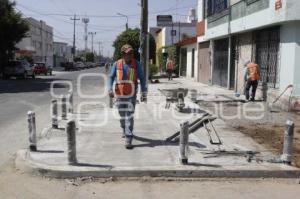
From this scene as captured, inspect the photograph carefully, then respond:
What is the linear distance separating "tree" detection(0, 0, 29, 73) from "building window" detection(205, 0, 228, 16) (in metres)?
18.3

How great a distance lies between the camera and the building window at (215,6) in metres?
25.4

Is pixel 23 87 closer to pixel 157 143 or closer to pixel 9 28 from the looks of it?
pixel 9 28

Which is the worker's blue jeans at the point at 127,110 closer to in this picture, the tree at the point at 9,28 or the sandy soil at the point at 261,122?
the sandy soil at the point at 261,122

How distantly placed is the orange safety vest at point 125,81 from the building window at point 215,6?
16687 mm

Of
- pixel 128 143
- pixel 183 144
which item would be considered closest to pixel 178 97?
pixel 128 143

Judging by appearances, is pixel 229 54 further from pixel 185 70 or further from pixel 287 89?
pixel 185 70

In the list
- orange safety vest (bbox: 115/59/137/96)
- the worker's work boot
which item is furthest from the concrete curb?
orange safety vest (bbox: 115/59/137/96)

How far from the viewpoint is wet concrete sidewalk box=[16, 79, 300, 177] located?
23.5 ft

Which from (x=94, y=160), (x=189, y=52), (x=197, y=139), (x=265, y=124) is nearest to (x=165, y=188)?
(x=94, y=160)

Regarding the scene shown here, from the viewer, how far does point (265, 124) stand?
40.9 ft

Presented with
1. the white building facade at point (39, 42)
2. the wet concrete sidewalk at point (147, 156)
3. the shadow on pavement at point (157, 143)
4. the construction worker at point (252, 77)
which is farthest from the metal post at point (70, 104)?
the white building facade at point (39, 42)

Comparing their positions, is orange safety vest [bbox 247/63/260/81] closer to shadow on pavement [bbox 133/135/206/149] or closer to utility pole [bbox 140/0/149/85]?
utility pole [bbox 140/0/149/85]

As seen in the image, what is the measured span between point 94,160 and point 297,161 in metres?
3.34

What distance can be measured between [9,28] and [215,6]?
65.8ft
